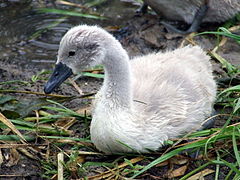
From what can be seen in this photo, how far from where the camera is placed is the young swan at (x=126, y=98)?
12.4ft

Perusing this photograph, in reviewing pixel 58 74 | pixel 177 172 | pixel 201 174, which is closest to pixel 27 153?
pixel 58 74

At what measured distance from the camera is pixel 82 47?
379cm

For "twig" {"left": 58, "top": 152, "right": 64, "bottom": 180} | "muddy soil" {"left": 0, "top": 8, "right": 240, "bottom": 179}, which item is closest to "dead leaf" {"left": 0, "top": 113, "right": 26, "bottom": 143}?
"twig" {"left": 58, "top": 152, "right": 64, "bottom": 180}

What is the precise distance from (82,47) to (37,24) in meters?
2.86

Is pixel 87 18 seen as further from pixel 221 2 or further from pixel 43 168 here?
pixel 43 168

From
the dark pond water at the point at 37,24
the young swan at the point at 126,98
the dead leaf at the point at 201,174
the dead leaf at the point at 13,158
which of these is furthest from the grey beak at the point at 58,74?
the dark pond water at the point at 37,24

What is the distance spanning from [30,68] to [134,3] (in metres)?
2.07

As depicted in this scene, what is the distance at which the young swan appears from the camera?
3.79 meters

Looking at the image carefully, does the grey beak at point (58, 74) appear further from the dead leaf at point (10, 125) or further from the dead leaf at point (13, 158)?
the dead leaf at point (13, 158)

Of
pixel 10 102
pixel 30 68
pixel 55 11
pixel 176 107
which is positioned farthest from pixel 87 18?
pixel 176 107

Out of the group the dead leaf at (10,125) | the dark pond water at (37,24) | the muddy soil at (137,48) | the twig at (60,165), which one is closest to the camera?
the twig at (60,165)

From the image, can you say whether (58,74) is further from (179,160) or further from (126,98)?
(179,160)

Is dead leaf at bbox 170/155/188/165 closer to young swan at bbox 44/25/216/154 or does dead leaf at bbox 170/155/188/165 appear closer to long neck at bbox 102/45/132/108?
young swan at bbox 44/25/216/154

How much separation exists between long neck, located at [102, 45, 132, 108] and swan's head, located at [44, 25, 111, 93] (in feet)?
0.26
